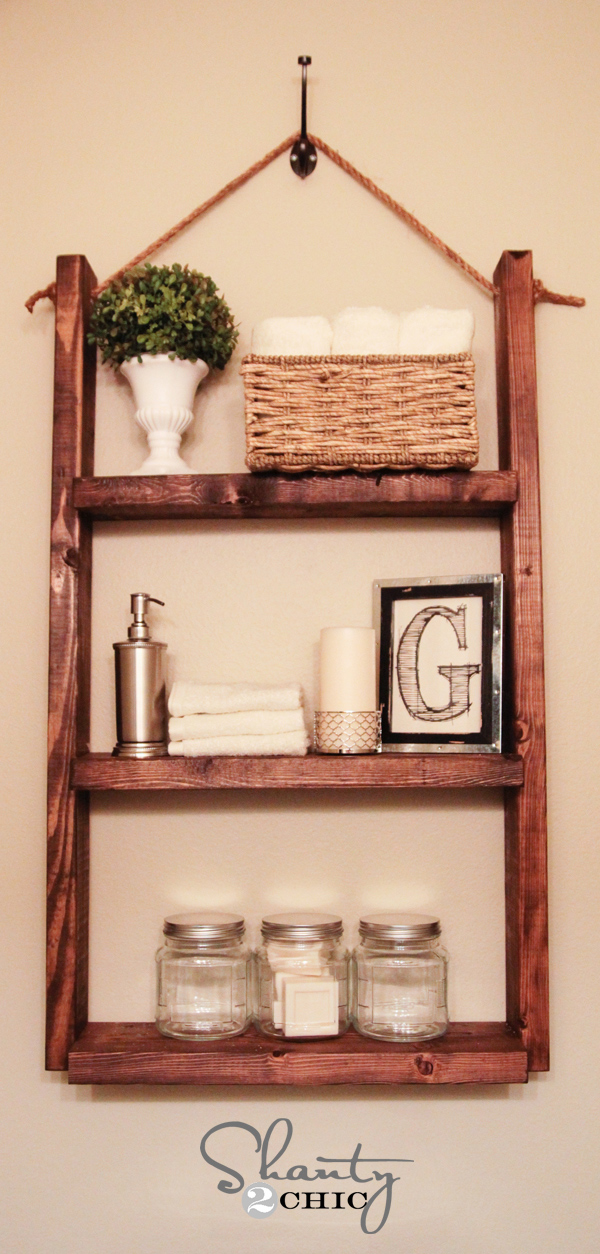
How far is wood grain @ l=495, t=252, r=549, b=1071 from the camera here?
1207 mm

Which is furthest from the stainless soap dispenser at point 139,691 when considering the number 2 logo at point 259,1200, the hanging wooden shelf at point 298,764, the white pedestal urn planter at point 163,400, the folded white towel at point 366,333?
the number 2 logo at point 259,1200

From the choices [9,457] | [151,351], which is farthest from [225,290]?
[9,457]

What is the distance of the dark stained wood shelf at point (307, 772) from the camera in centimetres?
117

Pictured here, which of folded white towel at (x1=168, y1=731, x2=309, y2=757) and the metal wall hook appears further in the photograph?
the metal wall hook

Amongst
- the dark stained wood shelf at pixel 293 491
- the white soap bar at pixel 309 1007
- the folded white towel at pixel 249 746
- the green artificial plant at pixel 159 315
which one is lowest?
the white soap bar at pixel 309 1007

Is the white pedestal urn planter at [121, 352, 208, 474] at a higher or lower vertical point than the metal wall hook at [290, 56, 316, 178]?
lower

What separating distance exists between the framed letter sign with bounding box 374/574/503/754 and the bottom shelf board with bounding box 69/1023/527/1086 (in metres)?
0.36

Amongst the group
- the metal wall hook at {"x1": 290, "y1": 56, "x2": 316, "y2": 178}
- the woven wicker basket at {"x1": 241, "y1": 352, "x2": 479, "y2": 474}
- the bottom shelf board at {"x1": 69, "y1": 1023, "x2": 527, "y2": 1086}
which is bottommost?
the bottom shelf board at {"x1": 69, "y1": 1023, "x2": 527, "y2": 1086}

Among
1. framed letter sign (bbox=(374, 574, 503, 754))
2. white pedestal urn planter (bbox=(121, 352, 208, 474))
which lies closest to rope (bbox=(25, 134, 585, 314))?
white pedestal urn planter (bbox=(121, 352, 208, 474))

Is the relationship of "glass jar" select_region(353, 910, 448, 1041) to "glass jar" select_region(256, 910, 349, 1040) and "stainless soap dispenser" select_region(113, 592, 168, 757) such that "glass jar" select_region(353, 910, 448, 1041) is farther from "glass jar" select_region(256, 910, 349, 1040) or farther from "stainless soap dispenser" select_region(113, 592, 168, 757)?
"stainless soap dispenser" select_region(113, 592, 168, 757)

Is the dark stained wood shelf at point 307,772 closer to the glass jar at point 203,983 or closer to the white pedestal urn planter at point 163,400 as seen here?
the glass jar at point 203,983

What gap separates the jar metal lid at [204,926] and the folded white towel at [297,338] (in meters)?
0.70

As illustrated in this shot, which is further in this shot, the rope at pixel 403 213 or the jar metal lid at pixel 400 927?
the rope at pixel 403 213

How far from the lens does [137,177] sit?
140cm
